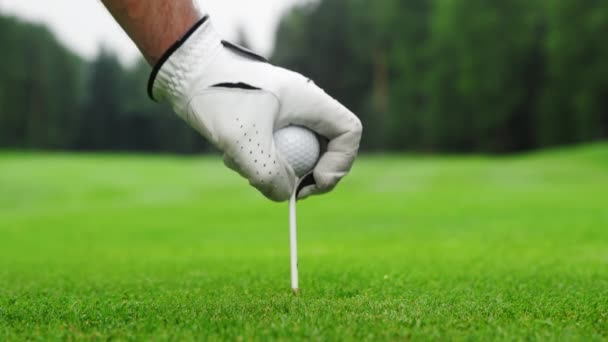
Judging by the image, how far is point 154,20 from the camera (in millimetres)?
2225

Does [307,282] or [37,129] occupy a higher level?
[307,282]

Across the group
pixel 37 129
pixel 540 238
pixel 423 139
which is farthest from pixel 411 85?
pixel 540 238

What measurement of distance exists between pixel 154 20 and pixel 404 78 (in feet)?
142

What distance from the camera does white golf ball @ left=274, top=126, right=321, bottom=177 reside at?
8.43ft

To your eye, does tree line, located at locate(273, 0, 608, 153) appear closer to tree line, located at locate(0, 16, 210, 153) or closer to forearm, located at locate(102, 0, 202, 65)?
tree line, located at locate(0, 16, 210, 153)

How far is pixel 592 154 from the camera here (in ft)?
80.1

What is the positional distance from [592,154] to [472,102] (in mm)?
15834

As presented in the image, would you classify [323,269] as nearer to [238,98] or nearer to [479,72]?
[238,98]

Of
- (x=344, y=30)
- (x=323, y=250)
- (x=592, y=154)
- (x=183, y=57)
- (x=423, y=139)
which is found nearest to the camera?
(x=183, y=57)

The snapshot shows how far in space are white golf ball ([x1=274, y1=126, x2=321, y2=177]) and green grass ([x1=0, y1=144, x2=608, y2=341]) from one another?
56 cm

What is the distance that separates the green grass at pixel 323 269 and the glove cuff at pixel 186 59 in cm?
85

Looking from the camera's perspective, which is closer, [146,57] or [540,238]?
[146,57]

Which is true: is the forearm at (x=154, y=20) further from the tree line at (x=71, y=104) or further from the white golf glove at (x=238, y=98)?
the tree line at (x=71, y=104)

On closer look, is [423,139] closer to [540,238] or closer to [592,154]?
[592,154]
